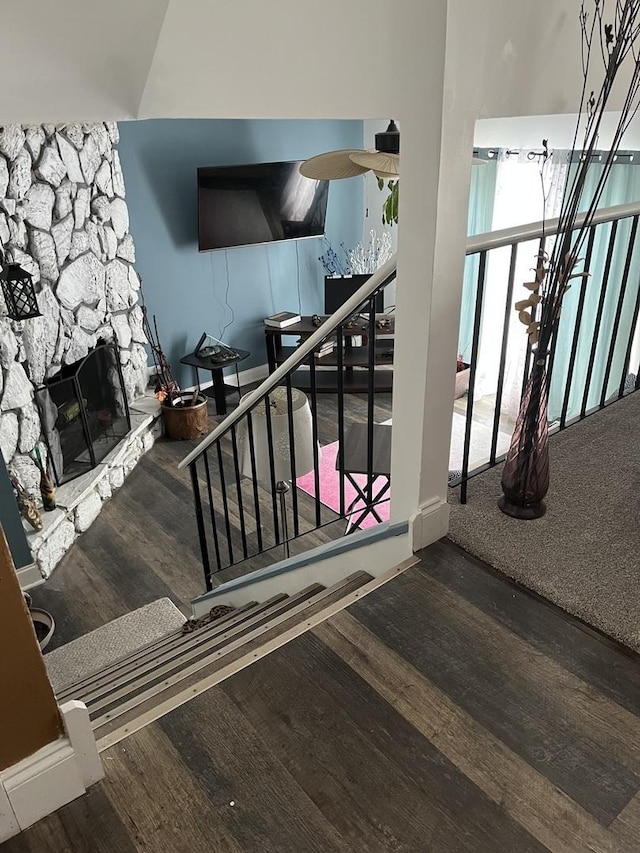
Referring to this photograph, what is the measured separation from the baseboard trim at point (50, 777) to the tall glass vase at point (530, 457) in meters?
1.29

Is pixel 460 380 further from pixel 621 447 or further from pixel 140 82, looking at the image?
pixel 140 82

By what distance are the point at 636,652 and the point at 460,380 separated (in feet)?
14.9

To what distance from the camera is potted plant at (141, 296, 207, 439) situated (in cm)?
509

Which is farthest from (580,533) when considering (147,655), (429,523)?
(147,655)

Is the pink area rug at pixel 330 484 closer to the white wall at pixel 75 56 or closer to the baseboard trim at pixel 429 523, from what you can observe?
the baseboard trim at pixel 429 523

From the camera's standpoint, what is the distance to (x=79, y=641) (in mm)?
3256

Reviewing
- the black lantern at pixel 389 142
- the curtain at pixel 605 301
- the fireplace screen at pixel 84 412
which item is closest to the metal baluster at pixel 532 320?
the black lantern at pixel 389 142

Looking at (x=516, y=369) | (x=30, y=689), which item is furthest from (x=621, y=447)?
(x=516, y=369)

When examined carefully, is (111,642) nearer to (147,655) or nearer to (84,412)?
(147,655)

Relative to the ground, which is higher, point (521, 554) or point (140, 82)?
point (140, 82)

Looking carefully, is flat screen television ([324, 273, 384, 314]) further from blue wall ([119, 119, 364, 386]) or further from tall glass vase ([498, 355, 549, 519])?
tall glass vase ([498, 355, 549, 519])

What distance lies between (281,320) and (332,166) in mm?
3752

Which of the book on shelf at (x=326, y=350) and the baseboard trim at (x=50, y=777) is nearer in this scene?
the baseboard trim at (x=50, y=777)

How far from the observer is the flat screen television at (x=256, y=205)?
519 centimetres
